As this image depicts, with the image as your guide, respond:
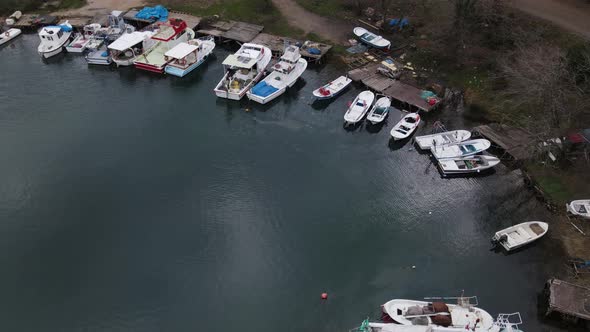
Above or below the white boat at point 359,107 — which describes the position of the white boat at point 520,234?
below

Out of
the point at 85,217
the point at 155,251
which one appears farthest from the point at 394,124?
the point at 85,217

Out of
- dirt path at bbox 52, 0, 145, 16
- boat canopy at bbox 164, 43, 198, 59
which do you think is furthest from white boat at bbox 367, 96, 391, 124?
dirt path at bbox 52, 0, 145, 16

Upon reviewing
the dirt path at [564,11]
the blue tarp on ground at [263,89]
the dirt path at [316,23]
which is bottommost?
the blue tarp on ground at [263,89]

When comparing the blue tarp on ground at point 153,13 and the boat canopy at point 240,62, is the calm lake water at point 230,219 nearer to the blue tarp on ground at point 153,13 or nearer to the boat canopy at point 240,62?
the boat canopy at point 240,62

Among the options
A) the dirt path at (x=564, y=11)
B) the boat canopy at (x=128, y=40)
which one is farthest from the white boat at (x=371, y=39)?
the boat canopy at (x=128, y=40)

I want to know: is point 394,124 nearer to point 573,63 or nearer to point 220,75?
point 573,63

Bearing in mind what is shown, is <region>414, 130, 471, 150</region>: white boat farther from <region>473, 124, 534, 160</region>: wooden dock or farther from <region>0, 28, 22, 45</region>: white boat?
<region>0, 28, 22, 45</region>: white boat

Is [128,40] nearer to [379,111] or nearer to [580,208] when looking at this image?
[379,111]
